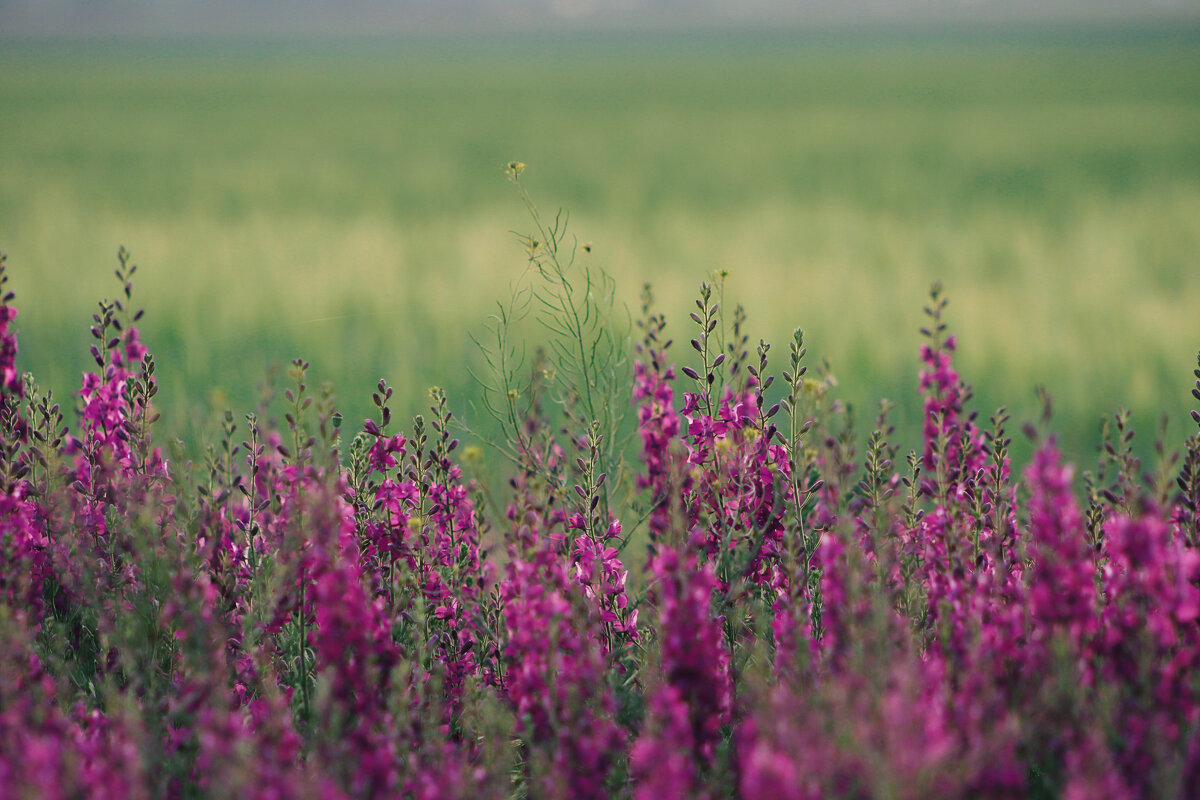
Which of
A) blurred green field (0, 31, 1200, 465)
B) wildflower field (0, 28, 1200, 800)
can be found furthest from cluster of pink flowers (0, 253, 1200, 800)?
blurred green field (0, 31, 1200, 465)

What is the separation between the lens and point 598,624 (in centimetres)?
248

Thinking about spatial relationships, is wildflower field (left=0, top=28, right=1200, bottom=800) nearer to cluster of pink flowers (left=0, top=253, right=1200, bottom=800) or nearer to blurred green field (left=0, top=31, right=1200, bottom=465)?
cluster of pink flowers (left=0, top=253, right=1200, bottom=800)

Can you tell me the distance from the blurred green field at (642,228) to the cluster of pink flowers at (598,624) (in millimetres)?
418

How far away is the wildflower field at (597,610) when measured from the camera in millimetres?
1650

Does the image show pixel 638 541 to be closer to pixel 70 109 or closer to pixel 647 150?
pixel 647 150

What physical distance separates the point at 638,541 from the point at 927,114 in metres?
22.0

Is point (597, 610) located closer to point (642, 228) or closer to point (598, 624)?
point (598, 624)

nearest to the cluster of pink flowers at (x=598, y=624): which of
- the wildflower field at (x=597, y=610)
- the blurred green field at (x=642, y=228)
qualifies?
the wildflower field at (x=597, y=610)

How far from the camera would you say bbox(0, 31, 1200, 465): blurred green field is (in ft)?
27.0

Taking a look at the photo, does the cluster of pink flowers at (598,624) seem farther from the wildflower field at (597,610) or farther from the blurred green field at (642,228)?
the blurred green field at (642,228)

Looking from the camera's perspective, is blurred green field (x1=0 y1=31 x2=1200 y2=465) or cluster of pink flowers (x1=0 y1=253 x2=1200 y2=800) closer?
cluster of pink flowers (x1=0 y1=253 x2=1200 y2=800)

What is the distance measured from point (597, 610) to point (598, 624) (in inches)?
3.2

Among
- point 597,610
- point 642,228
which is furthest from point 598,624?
point 642,228

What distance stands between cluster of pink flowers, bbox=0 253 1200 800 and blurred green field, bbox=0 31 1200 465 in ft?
1.37
